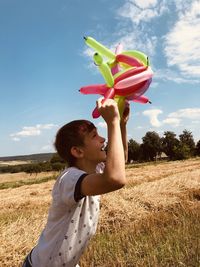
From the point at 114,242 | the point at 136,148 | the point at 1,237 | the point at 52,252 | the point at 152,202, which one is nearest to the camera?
the point at 52,252

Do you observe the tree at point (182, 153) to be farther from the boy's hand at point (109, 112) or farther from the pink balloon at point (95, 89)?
the boy's hand at point (109, 112)

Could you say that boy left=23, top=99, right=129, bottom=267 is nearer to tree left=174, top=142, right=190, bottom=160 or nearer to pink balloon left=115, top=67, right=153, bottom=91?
pink balloon left=115, top=67, right=153, bottom=91

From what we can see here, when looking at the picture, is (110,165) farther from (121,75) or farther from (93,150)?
(121,75)

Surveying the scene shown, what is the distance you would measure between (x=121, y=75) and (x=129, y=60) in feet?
0.55

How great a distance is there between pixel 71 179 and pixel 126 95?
23.6 inches

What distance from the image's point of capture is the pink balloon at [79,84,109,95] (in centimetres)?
249

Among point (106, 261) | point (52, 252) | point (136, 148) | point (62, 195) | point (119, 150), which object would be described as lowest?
point (106, 261)

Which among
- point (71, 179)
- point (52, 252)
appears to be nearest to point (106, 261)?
point (52, 252)

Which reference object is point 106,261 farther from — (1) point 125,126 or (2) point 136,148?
(2) point 136,148

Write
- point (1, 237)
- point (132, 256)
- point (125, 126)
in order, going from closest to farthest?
point (125, 126) → point (132, 256) → point (1, 237)

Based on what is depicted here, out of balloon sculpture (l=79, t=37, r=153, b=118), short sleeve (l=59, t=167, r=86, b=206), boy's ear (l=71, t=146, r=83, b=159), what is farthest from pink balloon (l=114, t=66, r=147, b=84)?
short sleeve (l=59, t=167, r=86, b=206)

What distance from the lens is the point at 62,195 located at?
2342 mm

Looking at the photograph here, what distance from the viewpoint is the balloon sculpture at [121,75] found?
236 centimetres

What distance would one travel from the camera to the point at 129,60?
8.29ft
